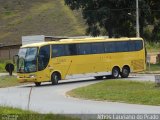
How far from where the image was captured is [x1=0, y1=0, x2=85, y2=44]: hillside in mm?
106625

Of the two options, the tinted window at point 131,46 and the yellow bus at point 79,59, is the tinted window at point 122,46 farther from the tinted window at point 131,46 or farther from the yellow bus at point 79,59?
the tinted window at point 131,46

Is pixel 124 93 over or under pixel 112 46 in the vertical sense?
under

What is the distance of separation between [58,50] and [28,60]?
7.30 feet

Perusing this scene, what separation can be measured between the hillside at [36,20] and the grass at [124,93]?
69.7m

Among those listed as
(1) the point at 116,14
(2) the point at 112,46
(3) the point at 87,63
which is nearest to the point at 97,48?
(2) the point at 112,46

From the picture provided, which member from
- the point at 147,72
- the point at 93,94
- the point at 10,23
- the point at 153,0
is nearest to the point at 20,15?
the point at 10,23

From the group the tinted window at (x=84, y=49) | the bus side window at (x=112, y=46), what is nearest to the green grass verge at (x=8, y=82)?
the tinted window at (x=84, y=49)

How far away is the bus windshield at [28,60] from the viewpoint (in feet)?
133

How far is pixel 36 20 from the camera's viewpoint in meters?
116

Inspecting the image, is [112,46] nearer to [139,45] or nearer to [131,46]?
[131,46]

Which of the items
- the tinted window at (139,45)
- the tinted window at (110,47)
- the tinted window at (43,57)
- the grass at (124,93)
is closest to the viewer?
the grass at (124,93)

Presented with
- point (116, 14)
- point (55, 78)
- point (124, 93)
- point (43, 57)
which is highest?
point (116, 14)

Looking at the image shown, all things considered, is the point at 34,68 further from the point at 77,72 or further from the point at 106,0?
the point at 106,0

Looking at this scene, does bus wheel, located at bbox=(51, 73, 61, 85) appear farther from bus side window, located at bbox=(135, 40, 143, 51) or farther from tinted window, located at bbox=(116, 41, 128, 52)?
bus side window, located at bbox=(135, 40, 143, 51)
